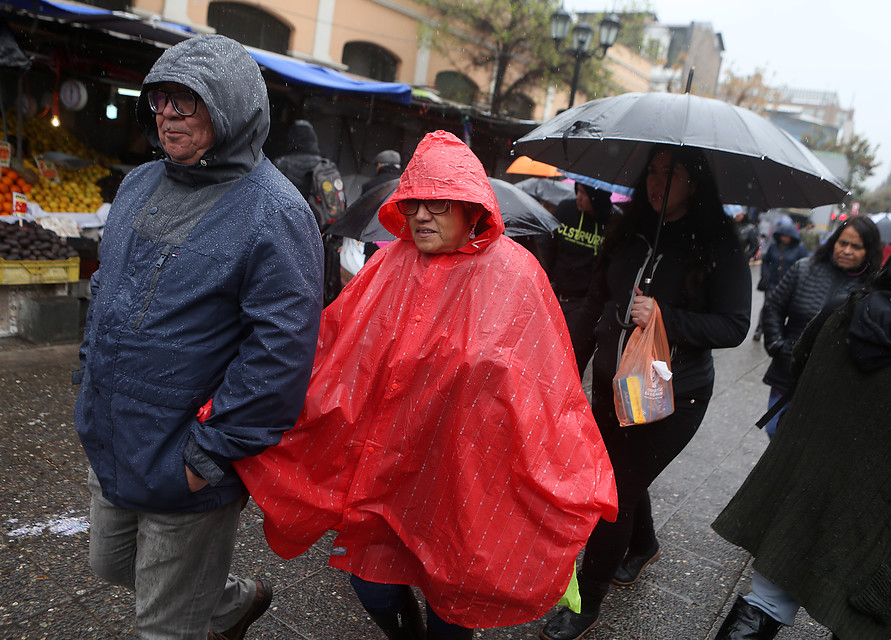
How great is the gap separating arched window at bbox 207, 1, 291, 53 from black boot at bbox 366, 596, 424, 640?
495 inches

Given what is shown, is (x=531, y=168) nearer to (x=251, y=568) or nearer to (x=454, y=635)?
(x=251, y=568)

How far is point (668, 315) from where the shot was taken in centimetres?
280

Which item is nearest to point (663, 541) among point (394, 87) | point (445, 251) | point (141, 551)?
point (445, 251)

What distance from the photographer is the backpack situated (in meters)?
6.07

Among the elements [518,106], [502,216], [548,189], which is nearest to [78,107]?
[548,189]

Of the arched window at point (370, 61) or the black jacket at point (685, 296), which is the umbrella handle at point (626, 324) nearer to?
the black jacket at point (685, 296)

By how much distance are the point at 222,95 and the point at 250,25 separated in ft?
42.9

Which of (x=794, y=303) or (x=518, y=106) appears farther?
(x=518, y=106)

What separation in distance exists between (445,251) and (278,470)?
84cm

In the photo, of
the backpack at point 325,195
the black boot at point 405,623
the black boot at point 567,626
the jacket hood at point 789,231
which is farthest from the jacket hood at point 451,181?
the jacket hood at point 789,231

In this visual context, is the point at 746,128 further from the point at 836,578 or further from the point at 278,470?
the point at 278,470

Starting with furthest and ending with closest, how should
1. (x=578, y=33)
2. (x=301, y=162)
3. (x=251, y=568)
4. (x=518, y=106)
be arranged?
(x=518, y=106) → (x=578, y=33) → (x=301, y=162) → (x=251, y=568)

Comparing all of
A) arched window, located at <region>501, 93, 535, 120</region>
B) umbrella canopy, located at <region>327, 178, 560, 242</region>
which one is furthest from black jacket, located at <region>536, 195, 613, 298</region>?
arched window, located at <region>501, 93, 535, 120</region>

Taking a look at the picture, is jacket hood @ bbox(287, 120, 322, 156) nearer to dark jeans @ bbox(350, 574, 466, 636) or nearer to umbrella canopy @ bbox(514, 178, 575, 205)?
umbrella canopy @ bbox(514, 178, 575, 205)
